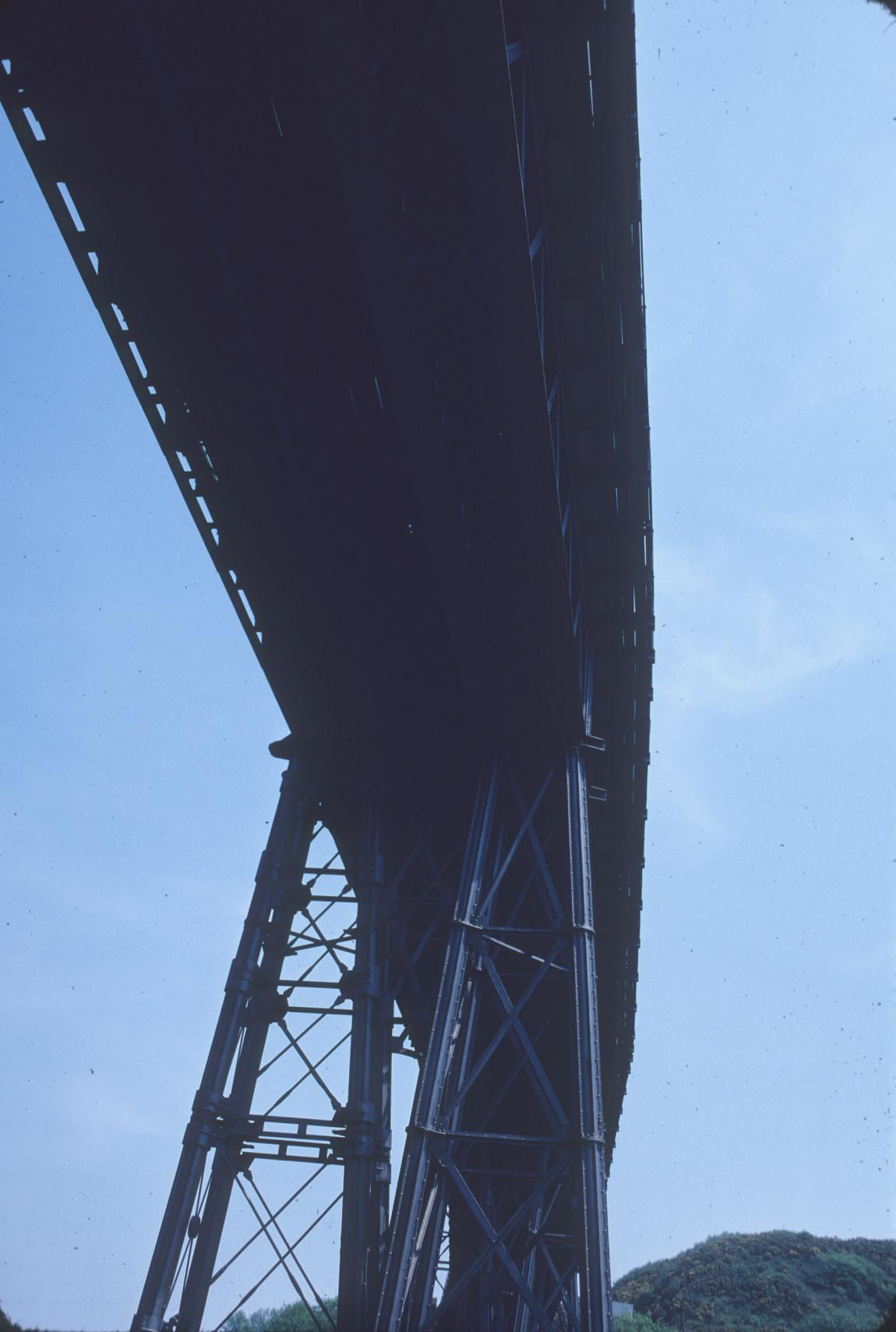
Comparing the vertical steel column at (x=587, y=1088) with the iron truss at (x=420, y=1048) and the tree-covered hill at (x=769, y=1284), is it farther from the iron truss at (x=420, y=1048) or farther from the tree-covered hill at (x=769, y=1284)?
the tree-covered hill at (x=769, y=1284)

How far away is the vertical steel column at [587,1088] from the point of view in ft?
27.9

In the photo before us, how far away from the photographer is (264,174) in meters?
8.93

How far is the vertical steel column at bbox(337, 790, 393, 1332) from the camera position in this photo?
→ 10.2m

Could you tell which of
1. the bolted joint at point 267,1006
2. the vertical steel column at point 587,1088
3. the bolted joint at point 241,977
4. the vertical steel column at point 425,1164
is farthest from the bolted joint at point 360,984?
the vertical steel column at point 587,1088

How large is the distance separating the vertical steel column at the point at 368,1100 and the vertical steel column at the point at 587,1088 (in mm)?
2608

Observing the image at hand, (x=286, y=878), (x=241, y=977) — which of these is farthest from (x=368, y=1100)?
(x=286, y=878)

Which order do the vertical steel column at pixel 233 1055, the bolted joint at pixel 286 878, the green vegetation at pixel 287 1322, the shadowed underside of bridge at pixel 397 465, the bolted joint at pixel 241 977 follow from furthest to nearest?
the green vegetation at pixel 287 1322 < the bolted joint at pixel 286 878 < the bolted joint at pixel 241 977 < the vertical steel column at pixel 233 1055 < the shadowed underside of bridge at pixel 397 465

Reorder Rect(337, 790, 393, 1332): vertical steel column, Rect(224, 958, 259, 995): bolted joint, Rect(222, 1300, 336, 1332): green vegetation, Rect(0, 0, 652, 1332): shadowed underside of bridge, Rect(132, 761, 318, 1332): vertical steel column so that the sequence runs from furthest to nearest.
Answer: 1. Rect(222, 1300, 336, 1332): green vegetation
2. Rect(224, 958, 259, 995): bolted joint
3. Rect(337, 790, 393, 1332): vertical steel column
4. Rect(132, 761, 318, 1332): vertical steel column
5. Rect(0, 0, 652, 1332): shadowed underside of bridge

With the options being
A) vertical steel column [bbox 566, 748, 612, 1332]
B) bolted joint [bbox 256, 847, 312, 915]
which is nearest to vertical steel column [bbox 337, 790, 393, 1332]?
bolted joint [bbox 256, 847, 312, 915]

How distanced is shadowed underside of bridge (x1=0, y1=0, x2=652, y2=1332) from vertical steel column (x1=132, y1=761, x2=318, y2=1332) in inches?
1.3

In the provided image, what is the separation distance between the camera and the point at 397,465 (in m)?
11.3

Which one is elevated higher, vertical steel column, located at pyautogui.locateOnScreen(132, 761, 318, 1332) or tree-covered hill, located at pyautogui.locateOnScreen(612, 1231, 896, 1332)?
tree-covered hill, located at pyautogui.locateOnScreen(612, 1231, 896, 1332)

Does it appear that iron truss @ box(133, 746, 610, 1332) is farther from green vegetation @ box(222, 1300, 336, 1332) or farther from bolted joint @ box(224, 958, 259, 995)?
green vegetation @ box(222, 1300, 336, 1332)

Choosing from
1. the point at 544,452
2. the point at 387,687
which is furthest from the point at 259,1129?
the point at 544,452
